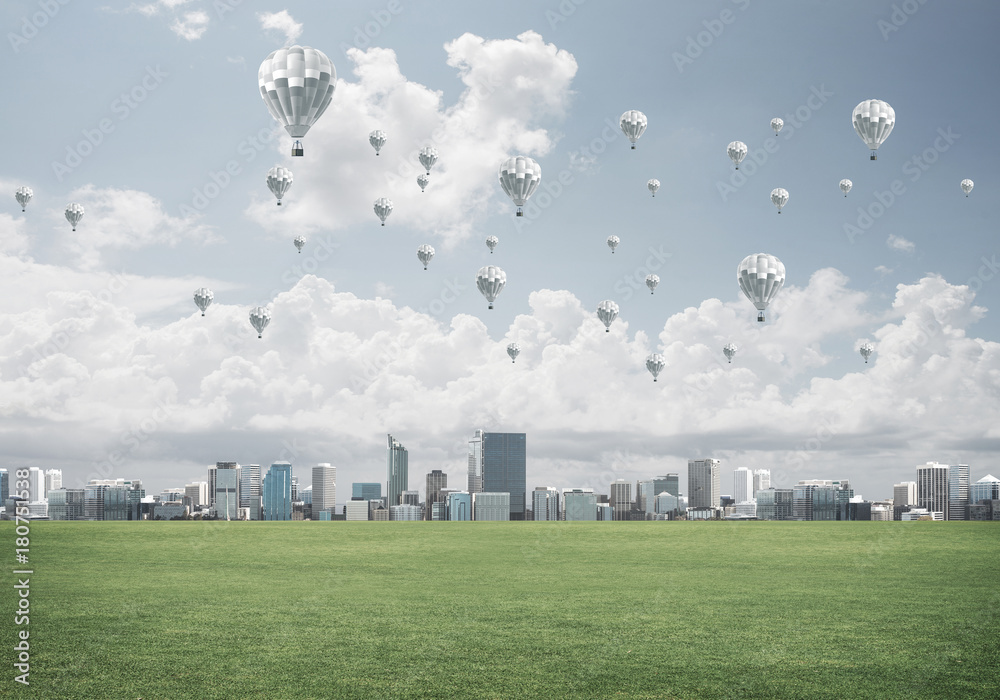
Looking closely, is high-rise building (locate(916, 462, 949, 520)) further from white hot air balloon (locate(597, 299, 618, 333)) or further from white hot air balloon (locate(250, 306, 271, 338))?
white hot air balloon (locate(250, 306, 271, 338))

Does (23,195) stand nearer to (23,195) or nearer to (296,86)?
(23,195)

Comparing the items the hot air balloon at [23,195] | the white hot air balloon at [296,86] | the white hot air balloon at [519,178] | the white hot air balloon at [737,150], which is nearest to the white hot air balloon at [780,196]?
the white hot air balloon at [737,150]

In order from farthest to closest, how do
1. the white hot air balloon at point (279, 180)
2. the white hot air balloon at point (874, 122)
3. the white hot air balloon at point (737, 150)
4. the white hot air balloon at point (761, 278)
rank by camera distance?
the white hot air balloon at point (737, 150) < the white hot air balloon at point (279, 180) < the white hot air balloon at point (874, 122) < the white hot air balloon at point (761, 278)

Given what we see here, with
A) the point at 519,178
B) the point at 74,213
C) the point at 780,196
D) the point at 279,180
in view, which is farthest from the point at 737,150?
the point at 74,213

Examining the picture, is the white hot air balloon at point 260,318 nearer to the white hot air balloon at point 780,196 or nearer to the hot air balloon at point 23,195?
the hot air balloon at point 23,195

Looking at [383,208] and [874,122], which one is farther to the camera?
[383,208]

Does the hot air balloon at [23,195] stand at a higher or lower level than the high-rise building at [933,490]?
higher

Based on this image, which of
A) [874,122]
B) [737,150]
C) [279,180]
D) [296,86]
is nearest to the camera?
[296,86]
